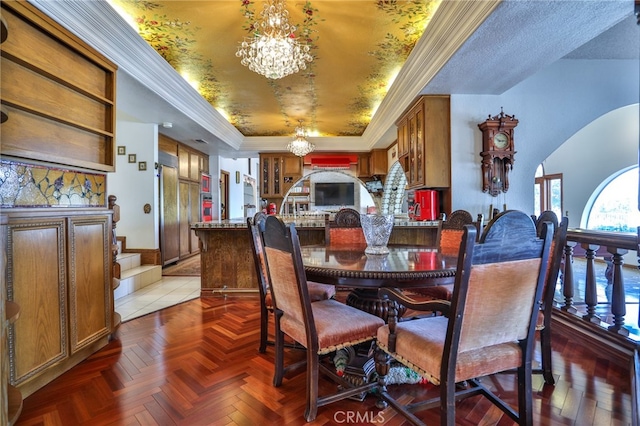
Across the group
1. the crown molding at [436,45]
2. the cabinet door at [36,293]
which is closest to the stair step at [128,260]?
the cabinet door at [36,293]

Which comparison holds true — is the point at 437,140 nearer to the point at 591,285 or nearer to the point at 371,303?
the point at 591,285

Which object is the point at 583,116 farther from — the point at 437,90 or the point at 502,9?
the point at 502,9

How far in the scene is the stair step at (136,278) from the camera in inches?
140

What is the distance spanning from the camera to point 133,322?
2746mm

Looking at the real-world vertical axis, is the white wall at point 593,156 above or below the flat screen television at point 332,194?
above

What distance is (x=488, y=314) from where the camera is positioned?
1.10m

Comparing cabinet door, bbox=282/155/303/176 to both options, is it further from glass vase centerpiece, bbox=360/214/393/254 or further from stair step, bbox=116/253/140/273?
glass vase centerpiece, bbox=360/214/393/254

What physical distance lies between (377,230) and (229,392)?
134 cm

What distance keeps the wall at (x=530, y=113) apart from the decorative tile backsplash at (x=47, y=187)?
3549 millimetres

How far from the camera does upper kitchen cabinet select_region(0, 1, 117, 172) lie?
67.1 inches

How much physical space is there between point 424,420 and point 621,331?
1.63m

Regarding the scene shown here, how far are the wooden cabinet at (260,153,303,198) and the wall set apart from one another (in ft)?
13.7

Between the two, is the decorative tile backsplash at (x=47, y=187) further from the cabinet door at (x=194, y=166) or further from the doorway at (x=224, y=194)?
the doorway at (x=224, y=194)

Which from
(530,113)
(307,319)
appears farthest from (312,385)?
(530,113)
